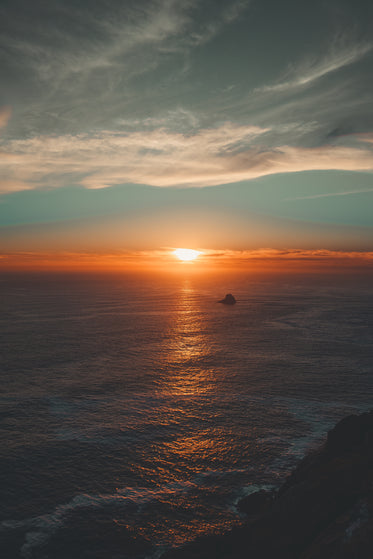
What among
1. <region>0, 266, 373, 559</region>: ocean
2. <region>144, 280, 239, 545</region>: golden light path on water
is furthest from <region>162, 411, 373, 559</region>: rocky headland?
<region>0, 266, 373, 559</region>: ocean

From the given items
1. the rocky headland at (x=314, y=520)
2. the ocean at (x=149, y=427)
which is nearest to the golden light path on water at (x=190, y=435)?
Result: the ocean at (x=149, y=427)

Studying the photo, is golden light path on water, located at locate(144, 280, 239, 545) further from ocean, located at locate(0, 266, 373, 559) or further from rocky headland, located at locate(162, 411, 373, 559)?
rocky headland, located at locate(162, 411, 373, 559)

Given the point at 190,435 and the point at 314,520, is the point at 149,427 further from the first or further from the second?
the point at 314,520

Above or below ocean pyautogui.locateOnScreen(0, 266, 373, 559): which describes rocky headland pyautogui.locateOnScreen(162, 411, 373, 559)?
above

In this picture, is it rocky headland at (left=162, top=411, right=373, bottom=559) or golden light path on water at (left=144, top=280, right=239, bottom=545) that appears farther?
golden light path on water at (left=144, top=280, right=239, bottom=545)

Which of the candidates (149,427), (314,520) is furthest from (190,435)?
(314,520)

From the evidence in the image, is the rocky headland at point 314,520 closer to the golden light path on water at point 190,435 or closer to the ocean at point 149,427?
the golden light path on water at point 190,435
